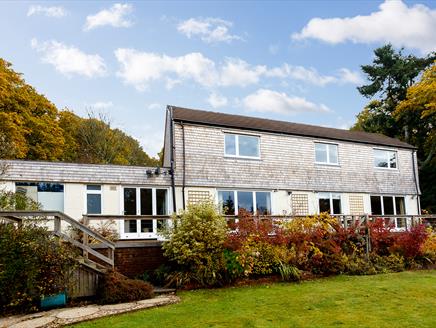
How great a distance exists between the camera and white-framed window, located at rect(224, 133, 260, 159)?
58.3 feet

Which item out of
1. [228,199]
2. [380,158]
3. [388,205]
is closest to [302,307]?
[228,199]

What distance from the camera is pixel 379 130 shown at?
115ft

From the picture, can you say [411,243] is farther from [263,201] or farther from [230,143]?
[230,143]

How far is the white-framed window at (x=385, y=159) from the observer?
22.1 metres

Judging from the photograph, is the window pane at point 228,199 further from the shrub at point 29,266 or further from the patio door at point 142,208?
the shrub at point 29,266

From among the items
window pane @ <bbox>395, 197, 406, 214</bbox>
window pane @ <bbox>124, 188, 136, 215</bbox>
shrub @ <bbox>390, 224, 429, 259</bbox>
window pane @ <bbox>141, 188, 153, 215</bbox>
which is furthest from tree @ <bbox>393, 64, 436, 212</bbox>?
window pane @ <bbox>124, 188, 136, 215</bbox>

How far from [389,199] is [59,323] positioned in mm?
19857

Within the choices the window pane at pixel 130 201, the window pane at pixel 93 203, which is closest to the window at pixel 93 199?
the window pane at pixel 93 203

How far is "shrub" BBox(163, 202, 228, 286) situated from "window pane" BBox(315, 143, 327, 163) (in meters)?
10.7

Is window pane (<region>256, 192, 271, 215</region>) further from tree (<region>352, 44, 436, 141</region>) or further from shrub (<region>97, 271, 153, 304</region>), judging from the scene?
tree (<region>352, 44, 436, 141</region>)

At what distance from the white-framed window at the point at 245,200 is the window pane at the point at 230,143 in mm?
1866

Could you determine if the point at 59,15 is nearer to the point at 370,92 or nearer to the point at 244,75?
the point at 244,75

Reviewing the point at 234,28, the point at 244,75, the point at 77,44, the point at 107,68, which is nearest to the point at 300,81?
the point at 244,75

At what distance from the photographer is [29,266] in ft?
26.0
